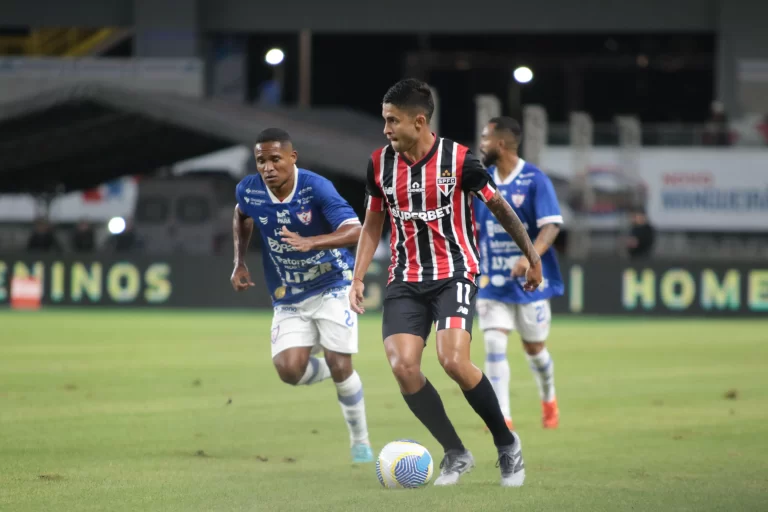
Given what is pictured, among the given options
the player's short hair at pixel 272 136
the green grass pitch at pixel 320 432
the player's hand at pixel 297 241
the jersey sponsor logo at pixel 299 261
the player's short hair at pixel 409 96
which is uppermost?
the player's short hair at pixel 409 96

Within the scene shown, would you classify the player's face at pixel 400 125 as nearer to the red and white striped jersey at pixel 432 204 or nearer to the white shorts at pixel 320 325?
the red and white striped jersey at pixel 432 204

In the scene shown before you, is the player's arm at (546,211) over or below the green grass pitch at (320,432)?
over

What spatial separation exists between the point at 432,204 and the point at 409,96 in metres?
0.57

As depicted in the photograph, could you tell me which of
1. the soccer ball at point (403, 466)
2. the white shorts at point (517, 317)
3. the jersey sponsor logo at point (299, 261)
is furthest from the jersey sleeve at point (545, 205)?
the soccer ball at point (403, 466)

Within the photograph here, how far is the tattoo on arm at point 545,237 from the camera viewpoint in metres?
8.66

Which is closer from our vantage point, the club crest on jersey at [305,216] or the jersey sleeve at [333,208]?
the jersey sleeve at [333,208]

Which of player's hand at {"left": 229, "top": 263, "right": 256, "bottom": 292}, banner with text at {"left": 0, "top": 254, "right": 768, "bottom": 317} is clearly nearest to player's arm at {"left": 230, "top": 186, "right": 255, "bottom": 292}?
player's hand at {"left": 229, "top": 263, "right": 256, "bottom": 292}

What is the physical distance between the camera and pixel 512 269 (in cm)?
911

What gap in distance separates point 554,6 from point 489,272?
29.9m

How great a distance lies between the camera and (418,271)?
6.59 metres

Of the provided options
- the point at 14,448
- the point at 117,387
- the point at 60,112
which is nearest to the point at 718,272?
the point at 60,112

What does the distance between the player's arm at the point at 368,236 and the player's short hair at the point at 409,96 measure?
408mm

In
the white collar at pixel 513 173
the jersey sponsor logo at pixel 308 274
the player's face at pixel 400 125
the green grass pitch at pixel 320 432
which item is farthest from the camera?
the white collar at pixel 513 173

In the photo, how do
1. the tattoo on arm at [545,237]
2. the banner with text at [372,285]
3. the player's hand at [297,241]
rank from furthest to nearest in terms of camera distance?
the banner with text at [372,285] → the tattoo on arm at [545,237] → the player's hand at [297,241]
